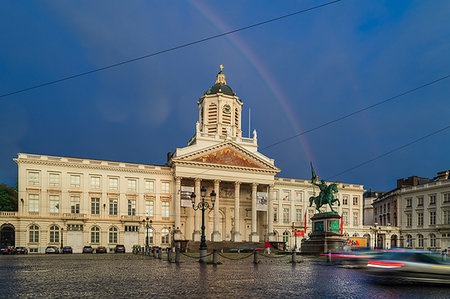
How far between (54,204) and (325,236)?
3907 cm

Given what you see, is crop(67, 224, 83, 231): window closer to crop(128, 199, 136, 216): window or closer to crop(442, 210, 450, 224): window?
crop(128, 199, 136, 216): window

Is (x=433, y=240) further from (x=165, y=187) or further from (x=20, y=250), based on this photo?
(x=20, y=250)

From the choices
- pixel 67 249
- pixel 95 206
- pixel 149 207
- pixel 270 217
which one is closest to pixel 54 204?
pixel 95 206

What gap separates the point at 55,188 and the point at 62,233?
652 cm

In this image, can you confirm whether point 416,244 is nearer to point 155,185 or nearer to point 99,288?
point 155,185

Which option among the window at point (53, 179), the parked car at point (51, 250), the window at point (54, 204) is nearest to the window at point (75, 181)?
the window at point (53, 179)

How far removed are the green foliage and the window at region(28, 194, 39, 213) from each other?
19107mm

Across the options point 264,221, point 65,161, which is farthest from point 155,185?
point 264,221

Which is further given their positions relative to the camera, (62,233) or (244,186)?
(244,186)

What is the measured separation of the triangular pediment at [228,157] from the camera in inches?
2537

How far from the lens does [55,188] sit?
6031 cm

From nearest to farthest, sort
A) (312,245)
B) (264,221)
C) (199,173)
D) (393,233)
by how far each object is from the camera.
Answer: (312,245), (199,173), (264,221), (393,233)

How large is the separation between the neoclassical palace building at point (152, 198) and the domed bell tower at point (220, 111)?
57cm

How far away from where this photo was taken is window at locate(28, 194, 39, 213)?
193 feet
